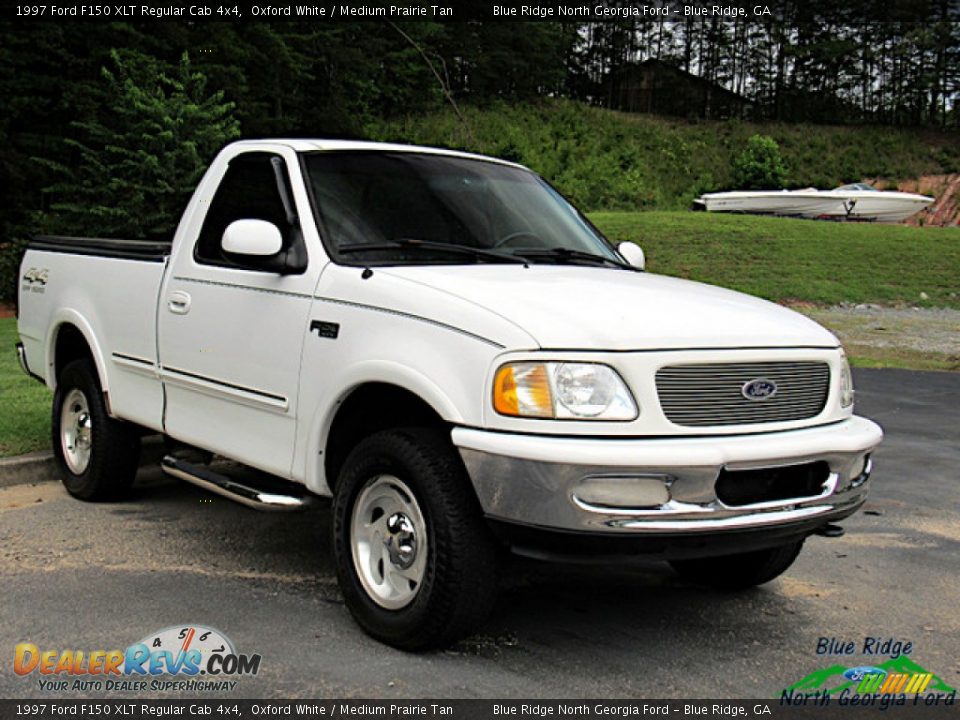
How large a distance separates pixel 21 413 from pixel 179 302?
3.46 metres

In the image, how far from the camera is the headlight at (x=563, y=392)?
143 inches

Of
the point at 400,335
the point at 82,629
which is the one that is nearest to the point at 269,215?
the point at 400,335

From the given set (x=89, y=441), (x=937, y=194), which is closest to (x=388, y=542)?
(x=89, y=441)

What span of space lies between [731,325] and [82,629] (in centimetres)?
271

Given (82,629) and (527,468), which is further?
(82,629)

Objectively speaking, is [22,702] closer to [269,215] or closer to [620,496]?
[620,496]

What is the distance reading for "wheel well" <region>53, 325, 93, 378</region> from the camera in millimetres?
6461

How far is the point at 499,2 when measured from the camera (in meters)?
51.5

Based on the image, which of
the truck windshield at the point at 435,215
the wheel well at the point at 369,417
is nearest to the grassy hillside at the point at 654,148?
the truck windshield at the point at 435,215

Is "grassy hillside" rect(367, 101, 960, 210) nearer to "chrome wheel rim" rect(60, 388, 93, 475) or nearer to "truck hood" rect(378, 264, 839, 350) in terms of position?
"chrome wheel rim" rect(60, 388, 93, 475)

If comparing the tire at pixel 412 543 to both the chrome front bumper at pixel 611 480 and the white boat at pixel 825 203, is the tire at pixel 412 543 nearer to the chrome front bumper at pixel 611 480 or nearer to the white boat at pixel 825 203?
the chrome front bumper at pixel 611 480

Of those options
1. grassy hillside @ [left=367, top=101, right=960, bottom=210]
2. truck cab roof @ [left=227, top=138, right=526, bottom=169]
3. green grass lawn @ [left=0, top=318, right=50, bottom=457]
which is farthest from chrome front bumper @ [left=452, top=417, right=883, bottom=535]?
grassy hillside @ [left=367, top=101, right=960, bottom=210]

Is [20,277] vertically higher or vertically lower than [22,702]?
higher

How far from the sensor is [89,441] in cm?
629
